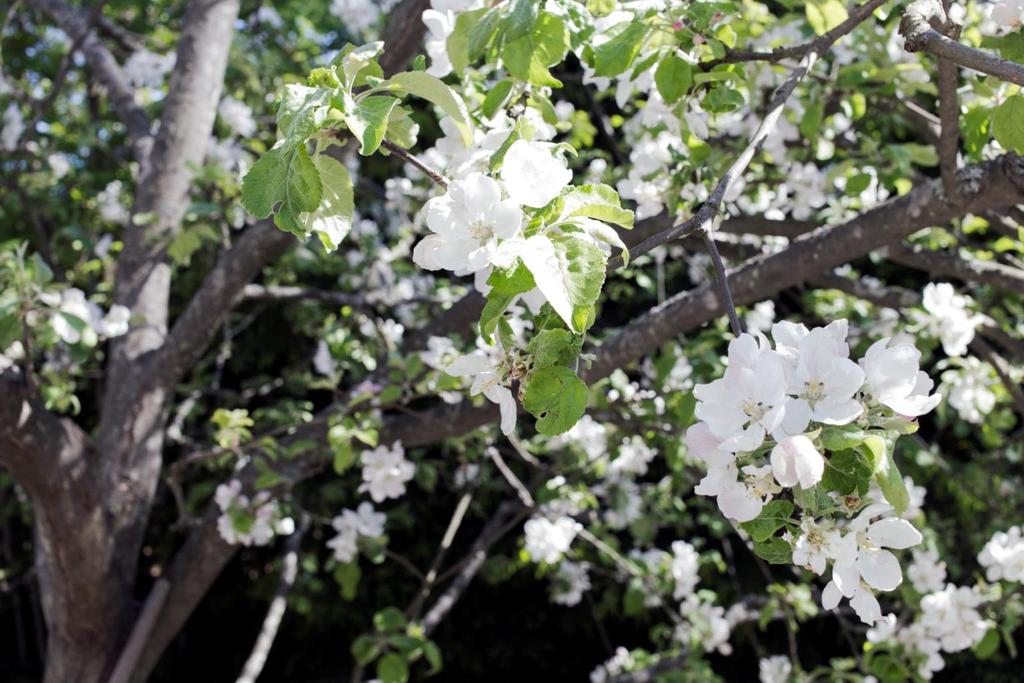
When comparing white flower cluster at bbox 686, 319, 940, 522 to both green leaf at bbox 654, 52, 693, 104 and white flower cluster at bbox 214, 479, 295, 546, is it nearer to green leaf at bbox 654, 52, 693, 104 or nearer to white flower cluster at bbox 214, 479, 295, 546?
green leaf at bbox 654, 52, 693, 104

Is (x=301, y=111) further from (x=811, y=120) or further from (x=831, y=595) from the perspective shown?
(x=811, y=120)

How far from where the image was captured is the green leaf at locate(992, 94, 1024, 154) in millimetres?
1115

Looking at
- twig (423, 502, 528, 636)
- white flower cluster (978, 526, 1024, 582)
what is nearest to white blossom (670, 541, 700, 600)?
twig (423, 502, 528, 636)

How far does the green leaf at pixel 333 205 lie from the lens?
0.97 m

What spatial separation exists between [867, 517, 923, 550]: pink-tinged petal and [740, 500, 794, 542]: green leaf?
0.10 meters

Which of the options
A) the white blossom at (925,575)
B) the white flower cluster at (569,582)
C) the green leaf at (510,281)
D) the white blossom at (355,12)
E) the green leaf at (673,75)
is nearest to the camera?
the green leaf at (510,281)

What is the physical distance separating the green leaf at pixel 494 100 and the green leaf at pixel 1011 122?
1.90ft

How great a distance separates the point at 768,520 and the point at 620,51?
61 cm

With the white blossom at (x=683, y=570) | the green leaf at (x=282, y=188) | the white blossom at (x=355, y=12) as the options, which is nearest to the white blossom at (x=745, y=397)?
the green leaf at (x=282, y=188)

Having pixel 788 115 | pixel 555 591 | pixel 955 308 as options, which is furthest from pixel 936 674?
pixel 788 115

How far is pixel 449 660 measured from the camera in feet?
13.4

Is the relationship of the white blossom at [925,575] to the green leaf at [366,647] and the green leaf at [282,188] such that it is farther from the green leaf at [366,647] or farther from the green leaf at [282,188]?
the green leaf at [282,188]

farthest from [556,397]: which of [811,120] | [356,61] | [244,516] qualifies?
[244,516]

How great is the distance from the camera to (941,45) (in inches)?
35.4
